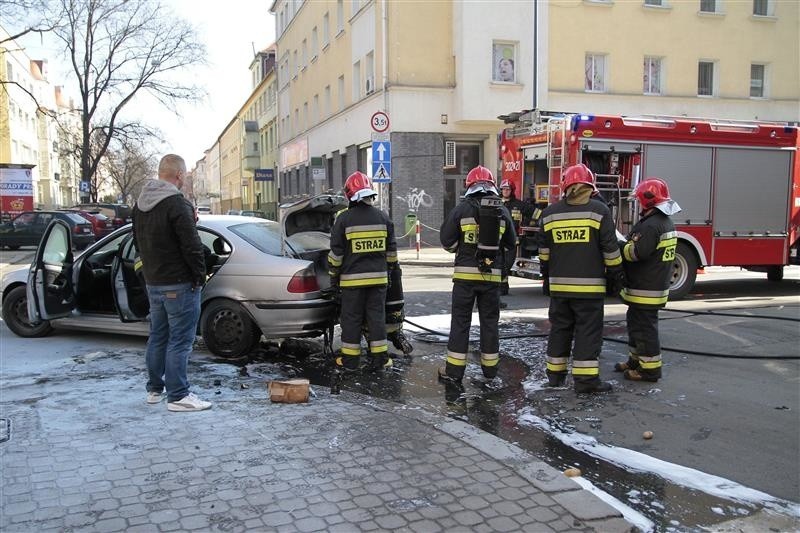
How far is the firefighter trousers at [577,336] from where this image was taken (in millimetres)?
5023

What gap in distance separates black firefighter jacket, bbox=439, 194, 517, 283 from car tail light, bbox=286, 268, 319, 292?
1.43 m

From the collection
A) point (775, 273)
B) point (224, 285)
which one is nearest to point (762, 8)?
point (775, 273)

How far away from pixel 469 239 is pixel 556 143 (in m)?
5.22

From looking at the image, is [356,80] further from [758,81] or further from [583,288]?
[583,288]

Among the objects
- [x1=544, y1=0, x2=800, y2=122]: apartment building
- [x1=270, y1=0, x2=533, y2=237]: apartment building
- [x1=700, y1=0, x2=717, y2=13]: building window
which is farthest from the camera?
[x1=700, y1=0, x2=717, y2=13]: building window

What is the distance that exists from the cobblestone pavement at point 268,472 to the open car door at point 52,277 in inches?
83.0

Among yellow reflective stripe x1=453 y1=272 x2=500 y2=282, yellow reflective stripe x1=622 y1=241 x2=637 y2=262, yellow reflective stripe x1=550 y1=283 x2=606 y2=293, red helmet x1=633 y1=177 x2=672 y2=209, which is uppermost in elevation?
red helmet x1=633 y1=177 x2=672 y2=209

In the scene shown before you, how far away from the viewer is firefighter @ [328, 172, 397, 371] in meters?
5.62

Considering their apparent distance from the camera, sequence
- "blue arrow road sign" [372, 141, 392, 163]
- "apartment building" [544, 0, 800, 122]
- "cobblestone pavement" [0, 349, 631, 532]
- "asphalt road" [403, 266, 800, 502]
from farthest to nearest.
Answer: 1. "apartment building" [544, 0, 800, 122]
2. "blue arrow road sign" [372, 141, 392, 163]
3. "asphalt road" [403, 266, 800, 502]
4. "cobblestone pavement" [0, 349, 631, 532]

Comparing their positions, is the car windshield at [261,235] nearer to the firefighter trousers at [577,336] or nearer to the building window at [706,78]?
the firefighter trousers at [577,336]

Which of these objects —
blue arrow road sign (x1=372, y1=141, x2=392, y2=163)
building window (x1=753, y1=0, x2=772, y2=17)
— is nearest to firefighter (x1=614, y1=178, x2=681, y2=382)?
blue arrow road sign (x1=372, y1=141, x2=392, y2=163)

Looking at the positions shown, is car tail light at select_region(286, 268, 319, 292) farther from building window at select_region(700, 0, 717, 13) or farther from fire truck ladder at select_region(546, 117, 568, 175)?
building window at select_region(700, 0, 717, 13)

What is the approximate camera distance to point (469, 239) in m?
5.37

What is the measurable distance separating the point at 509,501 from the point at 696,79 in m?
24.2
